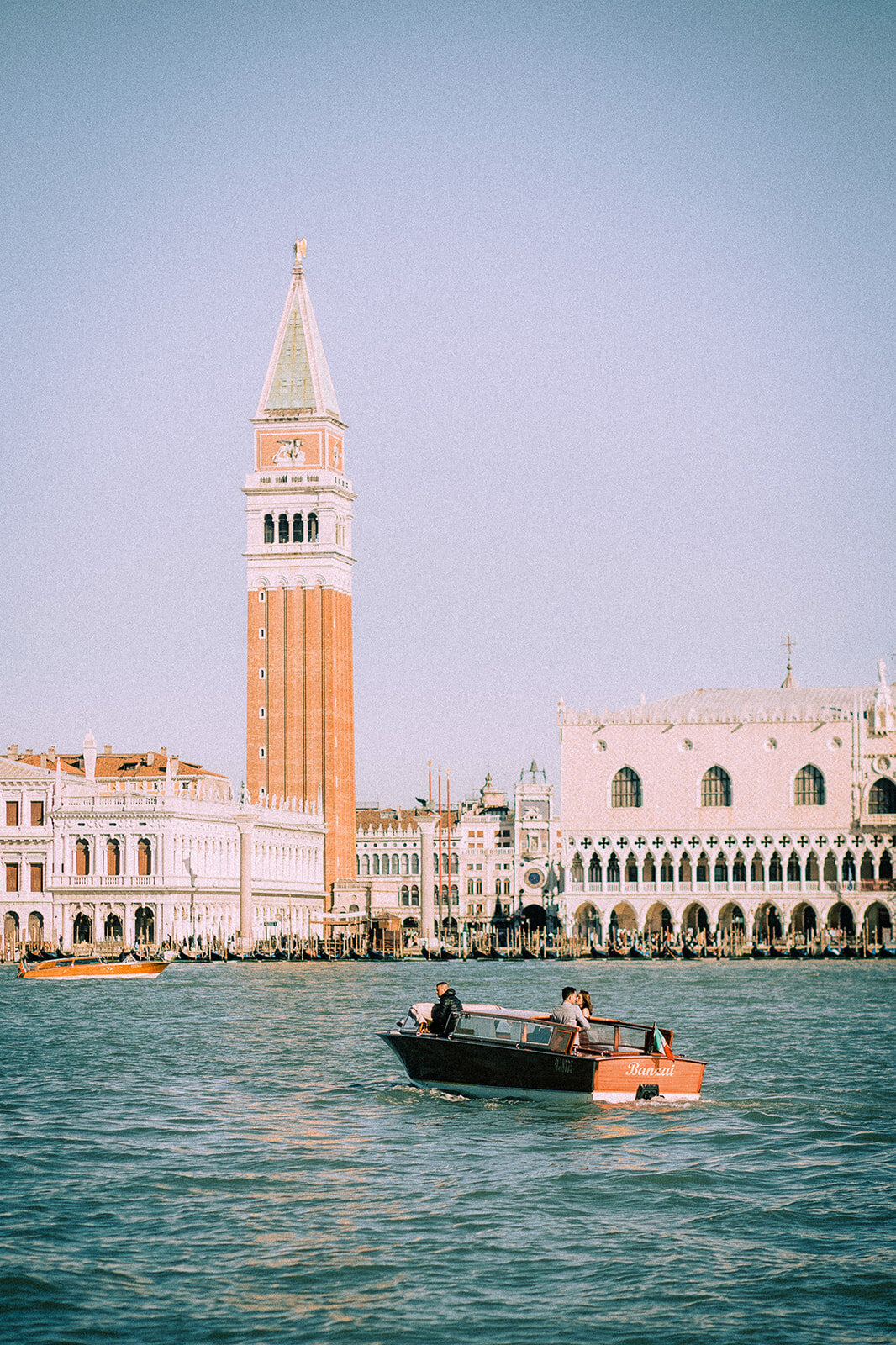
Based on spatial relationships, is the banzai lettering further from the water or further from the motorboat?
the water

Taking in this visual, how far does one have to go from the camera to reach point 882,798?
96125 millimetres

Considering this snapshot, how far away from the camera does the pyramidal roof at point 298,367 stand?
107 metres

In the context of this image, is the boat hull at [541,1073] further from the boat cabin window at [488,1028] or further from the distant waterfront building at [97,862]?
the distant waterfront building at [97,862]

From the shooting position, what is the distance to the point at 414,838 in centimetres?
13612

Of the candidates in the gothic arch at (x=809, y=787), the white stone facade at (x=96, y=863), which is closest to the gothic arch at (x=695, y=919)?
the gothic arch at (x=809, y=787)

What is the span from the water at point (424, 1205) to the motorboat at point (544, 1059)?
1.02ft

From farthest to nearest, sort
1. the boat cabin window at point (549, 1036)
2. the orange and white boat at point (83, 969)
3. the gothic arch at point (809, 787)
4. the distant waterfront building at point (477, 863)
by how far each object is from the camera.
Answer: the distant waterfront building at point (477, 863) < the gothic arch at point (809, 787) < the orange and white boat at point (83, 969) < the boat cabin window at point (549, 1036)

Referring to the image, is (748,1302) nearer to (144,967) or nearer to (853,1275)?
(853,1275)

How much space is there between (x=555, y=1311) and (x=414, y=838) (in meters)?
121

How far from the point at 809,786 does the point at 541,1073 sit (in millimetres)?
73012

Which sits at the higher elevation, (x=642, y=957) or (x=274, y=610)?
(x=274, y=610)

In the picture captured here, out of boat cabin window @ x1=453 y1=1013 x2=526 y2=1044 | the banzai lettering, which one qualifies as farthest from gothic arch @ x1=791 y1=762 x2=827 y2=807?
the banzai lettering

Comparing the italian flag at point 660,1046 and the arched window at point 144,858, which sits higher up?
the arched window at point 144,858

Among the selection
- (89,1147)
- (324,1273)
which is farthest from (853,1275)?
(89,1147)
